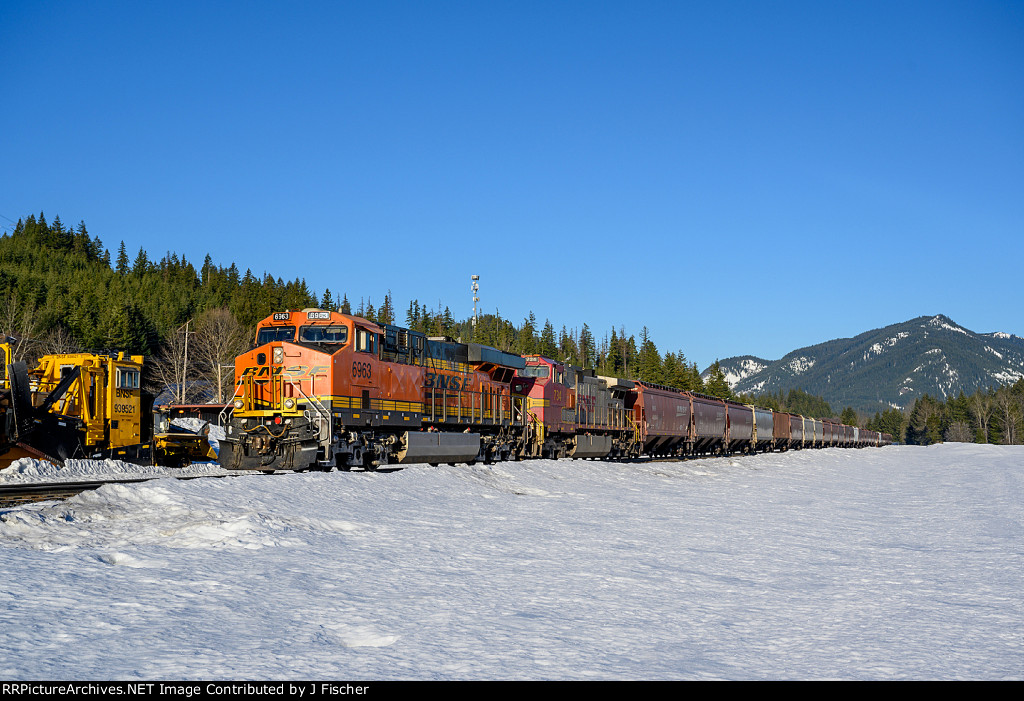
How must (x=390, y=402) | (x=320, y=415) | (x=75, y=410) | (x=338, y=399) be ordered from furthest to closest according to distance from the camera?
1. (x=75, y=410)
2. (x=390, y=402)
3. (x=338, y=399)
4. (x=320, y=415)

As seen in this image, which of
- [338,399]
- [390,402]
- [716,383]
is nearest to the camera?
[338,399]

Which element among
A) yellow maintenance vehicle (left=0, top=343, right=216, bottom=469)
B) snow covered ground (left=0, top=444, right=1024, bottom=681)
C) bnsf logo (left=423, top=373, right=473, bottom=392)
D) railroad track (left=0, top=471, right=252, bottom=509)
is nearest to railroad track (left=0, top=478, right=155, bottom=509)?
railroad track (left=0, top=471, right=252, bottom=509)

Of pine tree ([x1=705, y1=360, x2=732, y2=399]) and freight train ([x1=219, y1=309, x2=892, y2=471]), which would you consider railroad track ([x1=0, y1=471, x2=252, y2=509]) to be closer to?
freight train ([x1=219, y1=309, x2=892, y2=471])

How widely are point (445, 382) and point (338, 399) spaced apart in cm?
633

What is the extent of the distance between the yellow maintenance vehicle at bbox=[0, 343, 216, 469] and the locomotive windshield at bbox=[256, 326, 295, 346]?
5.69 metres

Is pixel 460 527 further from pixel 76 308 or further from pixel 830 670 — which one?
pixel 76 308

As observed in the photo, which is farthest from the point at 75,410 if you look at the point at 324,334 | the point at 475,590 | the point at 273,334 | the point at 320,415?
the point at 475,590

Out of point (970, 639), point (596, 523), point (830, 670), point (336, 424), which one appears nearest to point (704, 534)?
point (596, 523)

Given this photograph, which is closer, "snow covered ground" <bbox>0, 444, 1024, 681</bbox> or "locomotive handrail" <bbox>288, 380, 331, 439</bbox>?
"snow covered ground" <bbox>0, 444, 1024, 681</bbox>

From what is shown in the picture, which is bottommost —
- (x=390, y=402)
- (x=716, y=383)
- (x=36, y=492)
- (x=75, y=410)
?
(x=36, y=492)

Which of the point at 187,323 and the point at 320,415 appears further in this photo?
the point at 187,323

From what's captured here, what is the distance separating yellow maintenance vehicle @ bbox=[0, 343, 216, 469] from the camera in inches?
830

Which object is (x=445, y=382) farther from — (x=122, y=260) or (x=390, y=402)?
(x=122, y=260)

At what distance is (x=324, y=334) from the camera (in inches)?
870
